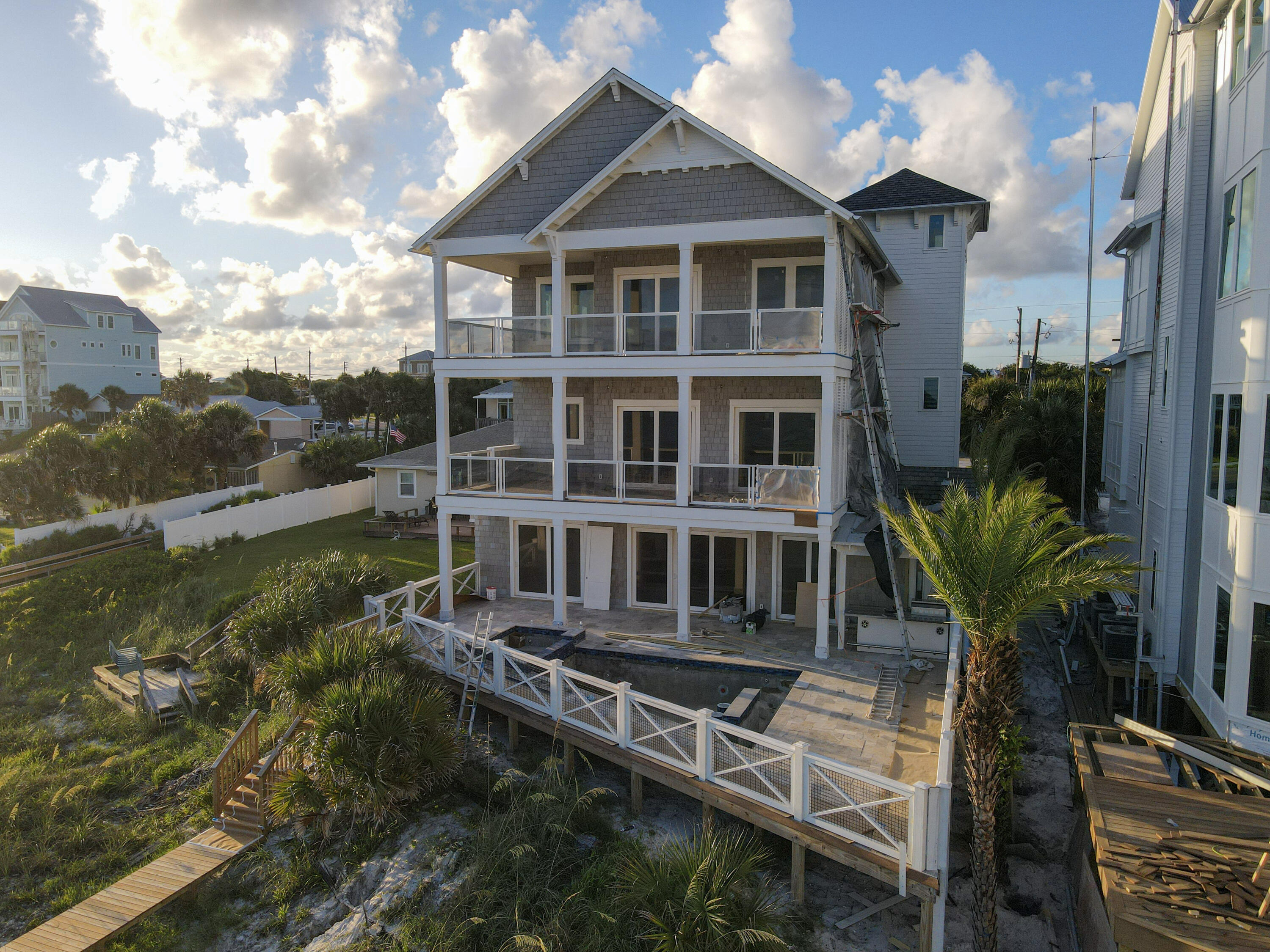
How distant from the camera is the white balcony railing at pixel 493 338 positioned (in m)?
16.6

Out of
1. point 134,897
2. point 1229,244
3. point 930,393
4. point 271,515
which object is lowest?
point 134,897

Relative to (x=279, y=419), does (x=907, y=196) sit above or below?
above

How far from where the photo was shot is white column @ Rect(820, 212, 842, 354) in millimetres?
14016

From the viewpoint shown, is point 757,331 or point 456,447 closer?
point 757,331

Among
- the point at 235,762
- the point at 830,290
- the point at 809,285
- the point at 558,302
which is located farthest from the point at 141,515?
the point at 830,290

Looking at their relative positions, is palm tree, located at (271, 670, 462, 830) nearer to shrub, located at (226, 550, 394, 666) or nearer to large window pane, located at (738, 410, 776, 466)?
shrub, located at (226, 550, 394, 666)

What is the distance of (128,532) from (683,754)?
90.4 ft

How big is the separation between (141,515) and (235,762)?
→ 22297 millimetres

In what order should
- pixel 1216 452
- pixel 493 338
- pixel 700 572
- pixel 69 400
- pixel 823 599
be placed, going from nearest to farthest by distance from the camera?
pixel 1216 452 → pixel 823 599 → pixel 493 338 → pixel 700 572 → pixel 69 400

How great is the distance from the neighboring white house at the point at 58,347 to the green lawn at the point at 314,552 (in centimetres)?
4041

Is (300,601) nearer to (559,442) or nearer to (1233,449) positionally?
(559,442)

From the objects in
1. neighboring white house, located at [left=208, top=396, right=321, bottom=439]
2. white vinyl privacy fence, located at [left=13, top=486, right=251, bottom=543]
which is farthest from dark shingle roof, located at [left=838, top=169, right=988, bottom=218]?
neighboring white house, located at [left=208, top=396, right=321, bottom=439]

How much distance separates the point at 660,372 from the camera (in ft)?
49.9

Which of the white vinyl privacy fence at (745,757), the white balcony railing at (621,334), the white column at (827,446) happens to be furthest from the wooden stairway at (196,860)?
the white column at (827,446)
